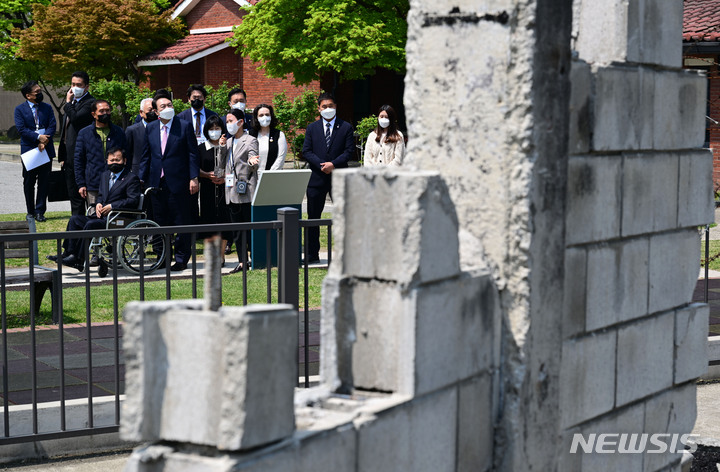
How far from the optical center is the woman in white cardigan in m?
13.8

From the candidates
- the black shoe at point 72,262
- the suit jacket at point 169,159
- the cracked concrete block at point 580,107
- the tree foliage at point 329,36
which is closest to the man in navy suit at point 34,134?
the suit jacket at point 169,159

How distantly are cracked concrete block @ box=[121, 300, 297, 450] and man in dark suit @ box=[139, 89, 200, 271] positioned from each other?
10.2 metres

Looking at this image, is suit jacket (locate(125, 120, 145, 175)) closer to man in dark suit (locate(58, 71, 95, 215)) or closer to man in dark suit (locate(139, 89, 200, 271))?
man in dark suit (locate(139, 89, 200, 271))

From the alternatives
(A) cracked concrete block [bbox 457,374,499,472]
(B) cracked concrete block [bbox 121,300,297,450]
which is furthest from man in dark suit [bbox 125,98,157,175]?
(B) cracked concrete block [bbox 121,300,297,450]

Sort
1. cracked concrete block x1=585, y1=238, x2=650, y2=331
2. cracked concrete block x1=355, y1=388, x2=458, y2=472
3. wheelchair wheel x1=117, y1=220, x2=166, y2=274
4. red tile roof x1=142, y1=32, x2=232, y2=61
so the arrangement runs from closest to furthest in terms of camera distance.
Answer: cracked concrete block x1=355, y1=388, x2=458, y2=472, cracked concrete block x1=585, y1=238, x2=650, y2=331, wheelchair wheel x1=117, y1=220, x2=166, y2=274, red tile roof x1=142, y1=32, x2=232, y2=61

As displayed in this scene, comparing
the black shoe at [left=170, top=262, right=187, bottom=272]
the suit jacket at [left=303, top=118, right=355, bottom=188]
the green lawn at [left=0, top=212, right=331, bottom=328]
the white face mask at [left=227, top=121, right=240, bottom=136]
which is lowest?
the green lawn at [left=0, top=212, right=331, bottom=328]

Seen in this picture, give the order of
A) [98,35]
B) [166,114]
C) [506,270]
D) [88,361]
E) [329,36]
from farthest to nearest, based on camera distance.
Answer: [98,35], [329,36], [166,114], [88,361], [506,270]

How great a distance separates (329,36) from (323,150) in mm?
16452

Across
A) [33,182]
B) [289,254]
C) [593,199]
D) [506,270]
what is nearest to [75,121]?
[33,182]

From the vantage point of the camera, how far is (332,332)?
3461mm

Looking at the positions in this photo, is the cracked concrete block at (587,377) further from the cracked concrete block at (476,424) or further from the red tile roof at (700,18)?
the red tile roof at (700,18)

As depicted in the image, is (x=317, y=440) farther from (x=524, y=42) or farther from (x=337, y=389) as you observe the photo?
(x=524, y=42)

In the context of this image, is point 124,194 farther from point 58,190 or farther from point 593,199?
point 593,199

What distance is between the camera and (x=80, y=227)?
492 inches
